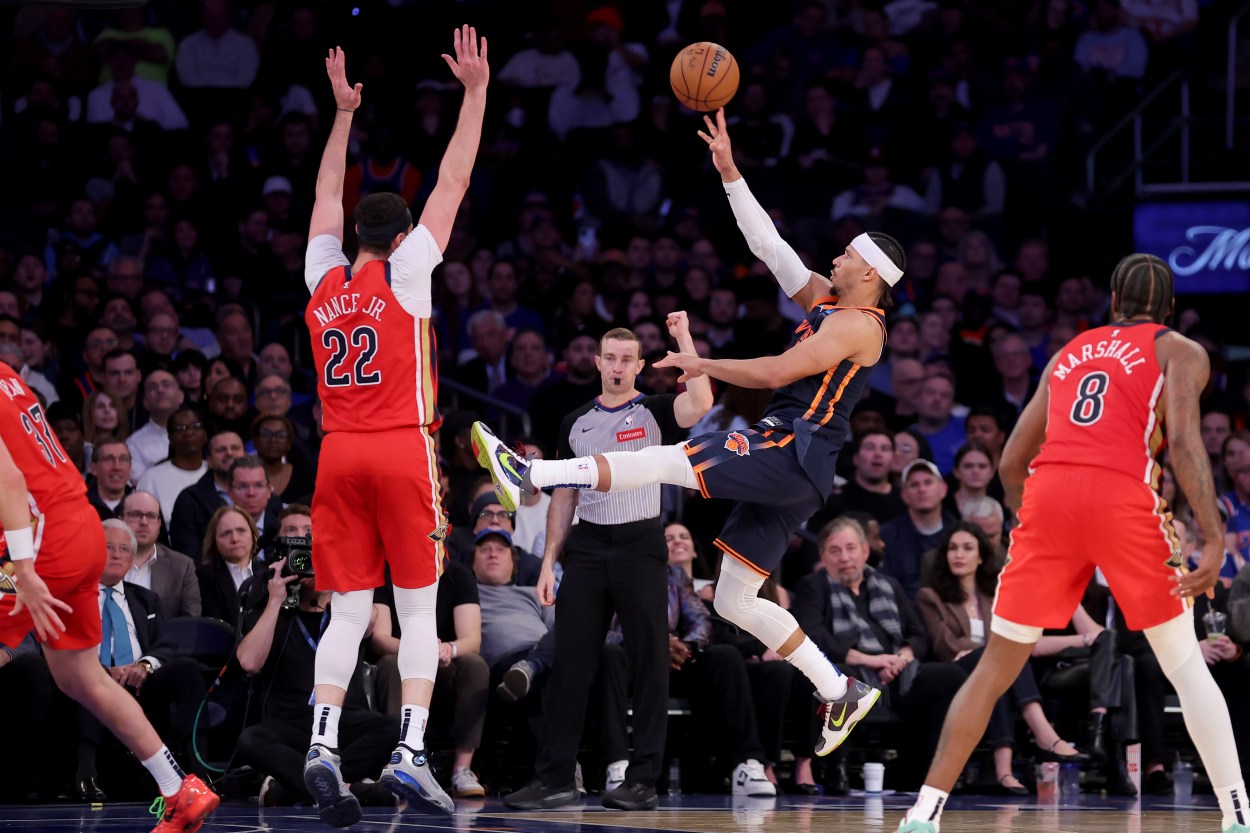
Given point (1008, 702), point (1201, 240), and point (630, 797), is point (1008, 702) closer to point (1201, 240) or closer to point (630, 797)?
point (630, 797)

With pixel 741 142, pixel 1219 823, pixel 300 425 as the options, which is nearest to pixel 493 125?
pixel 741 142

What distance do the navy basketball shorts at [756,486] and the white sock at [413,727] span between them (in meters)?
1.50

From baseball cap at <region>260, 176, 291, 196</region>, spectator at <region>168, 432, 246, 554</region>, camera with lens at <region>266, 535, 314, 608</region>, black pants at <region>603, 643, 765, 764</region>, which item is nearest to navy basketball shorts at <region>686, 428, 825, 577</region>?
camera with lens at <region>266, 535, 314, 608</region>

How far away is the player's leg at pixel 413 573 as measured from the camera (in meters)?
7.11

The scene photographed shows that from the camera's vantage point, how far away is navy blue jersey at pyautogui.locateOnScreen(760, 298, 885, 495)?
24.3 ft

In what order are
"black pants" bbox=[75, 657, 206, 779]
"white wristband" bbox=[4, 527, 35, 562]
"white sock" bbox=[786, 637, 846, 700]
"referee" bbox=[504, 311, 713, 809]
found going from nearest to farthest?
"white wristband" bbox=[4, 527, 35, 562]
"white sock" bbox=[786, 637, 846, 700]
"referee" bbox=[504, 311, 713, 809]
"black pants" bbox=[75, 657, 206, 779]

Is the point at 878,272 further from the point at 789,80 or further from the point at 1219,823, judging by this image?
the point at 789,80

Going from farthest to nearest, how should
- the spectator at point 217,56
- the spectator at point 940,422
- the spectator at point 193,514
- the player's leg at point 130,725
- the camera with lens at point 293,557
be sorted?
Result: the spectator at point 217,56
the spectator at point 940,422
the spectator at point 193,514
the camera with lens at point 293,557
the player's leg at point 130,725

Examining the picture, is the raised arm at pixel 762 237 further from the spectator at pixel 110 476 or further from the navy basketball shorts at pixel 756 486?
the spectator at pixel 110 476

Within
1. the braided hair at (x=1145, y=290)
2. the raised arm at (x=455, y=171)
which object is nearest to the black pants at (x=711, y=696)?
the raised arm at (x=455, y=171)

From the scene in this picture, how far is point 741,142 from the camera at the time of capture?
1639 centimetres

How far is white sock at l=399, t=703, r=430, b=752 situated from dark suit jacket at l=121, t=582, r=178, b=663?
9.10 feet

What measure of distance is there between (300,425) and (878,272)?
611cm

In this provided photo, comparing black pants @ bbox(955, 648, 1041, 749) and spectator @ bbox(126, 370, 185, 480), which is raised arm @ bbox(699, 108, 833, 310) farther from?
spectator @ bbox(126, 370, 185, 480)
